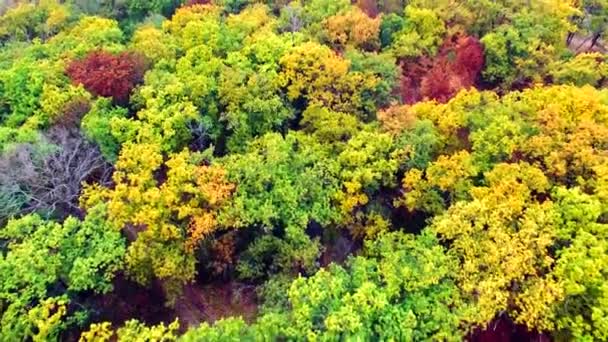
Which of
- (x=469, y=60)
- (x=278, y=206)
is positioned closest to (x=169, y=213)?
(x=278, y=206)

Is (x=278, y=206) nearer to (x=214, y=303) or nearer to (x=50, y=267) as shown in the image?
(x=214, y=303)

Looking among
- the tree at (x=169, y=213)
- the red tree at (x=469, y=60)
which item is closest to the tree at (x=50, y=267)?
the tree at (x=169, y=213)

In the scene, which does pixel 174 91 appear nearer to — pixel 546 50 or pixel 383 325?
pixel 383 325

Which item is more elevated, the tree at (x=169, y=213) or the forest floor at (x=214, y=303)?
the tree at (x=169, y=213)

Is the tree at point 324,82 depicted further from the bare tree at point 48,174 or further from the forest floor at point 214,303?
the bare tree at point 48,174

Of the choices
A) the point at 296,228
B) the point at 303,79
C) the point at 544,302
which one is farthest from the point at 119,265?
the point at 544,302

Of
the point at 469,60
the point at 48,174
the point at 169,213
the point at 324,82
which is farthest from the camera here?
the point at 469,60
